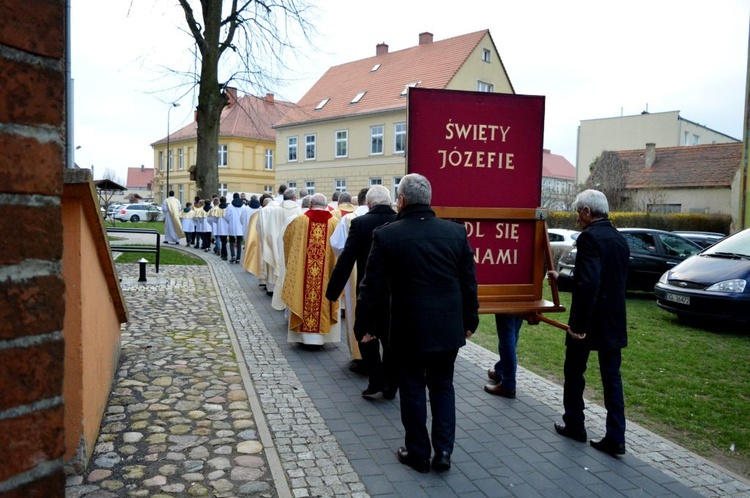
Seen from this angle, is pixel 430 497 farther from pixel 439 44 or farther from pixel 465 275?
pixel 439 44

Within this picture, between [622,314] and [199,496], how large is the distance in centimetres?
344

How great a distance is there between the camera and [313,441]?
503cm

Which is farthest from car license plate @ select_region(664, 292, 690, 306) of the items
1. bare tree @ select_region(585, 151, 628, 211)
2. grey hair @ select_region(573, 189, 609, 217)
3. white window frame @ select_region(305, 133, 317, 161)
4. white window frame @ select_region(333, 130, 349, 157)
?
white window frame @ select_region(305, 133, 317, 161)

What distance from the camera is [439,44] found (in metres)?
45.2

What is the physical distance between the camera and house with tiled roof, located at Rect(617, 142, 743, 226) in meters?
37.6

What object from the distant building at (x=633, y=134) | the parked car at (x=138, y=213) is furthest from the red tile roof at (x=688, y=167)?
the parked car at (x=138, y=213)

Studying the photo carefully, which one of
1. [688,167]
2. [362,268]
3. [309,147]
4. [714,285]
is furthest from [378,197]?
[309,147]

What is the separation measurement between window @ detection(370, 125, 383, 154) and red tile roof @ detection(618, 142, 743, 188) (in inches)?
643

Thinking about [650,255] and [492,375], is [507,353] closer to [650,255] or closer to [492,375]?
[492,375]

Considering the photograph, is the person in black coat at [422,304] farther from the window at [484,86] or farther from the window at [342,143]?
the window at [342,143]

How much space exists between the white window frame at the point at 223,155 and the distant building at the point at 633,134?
31.9m

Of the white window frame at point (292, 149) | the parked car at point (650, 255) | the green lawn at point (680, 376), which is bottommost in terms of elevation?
the green lawn at point (680, 376)

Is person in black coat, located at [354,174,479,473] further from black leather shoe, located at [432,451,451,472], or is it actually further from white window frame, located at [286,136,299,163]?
white window frame, located at [286,136,299,163]

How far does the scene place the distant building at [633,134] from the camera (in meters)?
53.6
